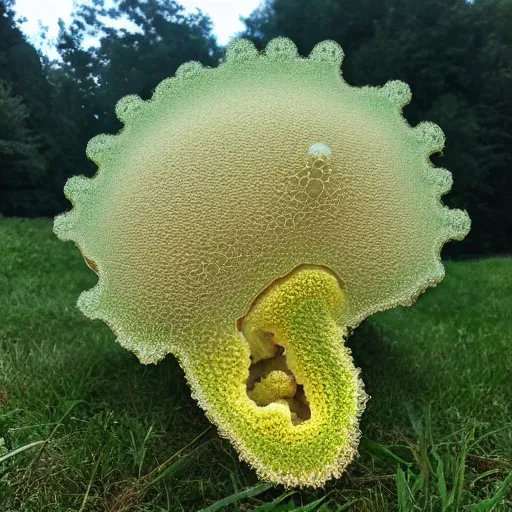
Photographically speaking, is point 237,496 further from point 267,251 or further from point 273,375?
point 267,251

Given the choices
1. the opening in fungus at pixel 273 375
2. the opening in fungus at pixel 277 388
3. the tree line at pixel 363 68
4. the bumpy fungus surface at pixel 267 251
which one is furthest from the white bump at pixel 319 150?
the tree line at pixel 363 68

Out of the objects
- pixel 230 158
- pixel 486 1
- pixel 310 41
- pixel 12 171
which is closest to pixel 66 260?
pixel 12 171

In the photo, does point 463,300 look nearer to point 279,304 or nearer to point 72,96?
point 279,304

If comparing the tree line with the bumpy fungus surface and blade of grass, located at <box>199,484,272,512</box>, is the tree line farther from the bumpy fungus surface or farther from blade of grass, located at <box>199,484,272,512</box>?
blade of grass, located at <box>199,484,272,512</box>

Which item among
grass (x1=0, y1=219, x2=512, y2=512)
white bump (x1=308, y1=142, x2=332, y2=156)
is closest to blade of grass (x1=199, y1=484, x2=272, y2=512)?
grass (x1=0, y1=219, x2=512, y2=512)

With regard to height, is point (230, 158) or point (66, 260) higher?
point (230, 158)

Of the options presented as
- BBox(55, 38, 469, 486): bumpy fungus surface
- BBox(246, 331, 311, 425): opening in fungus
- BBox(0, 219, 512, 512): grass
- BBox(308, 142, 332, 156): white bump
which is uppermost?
BBox(308, 142, 332, 156): white bump

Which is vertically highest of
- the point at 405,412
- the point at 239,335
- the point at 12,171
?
the point at 239,335
